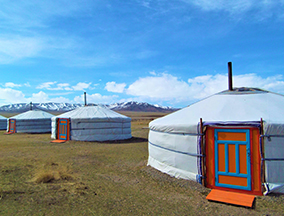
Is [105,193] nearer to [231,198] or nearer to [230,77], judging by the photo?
[231,198]

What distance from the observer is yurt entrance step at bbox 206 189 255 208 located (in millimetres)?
3621

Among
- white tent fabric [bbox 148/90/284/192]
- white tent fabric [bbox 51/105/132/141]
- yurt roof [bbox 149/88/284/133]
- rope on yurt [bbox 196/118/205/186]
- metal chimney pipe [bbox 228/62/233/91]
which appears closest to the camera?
white tent fabric [bbox 148/90/284/192]

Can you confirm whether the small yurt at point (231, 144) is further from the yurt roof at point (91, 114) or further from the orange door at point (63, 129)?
the orange door at point (63, 129)

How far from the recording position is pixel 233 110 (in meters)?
4.59

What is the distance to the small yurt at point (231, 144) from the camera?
3938 mm

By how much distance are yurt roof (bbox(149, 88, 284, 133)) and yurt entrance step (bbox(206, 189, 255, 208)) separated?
4.34 ft

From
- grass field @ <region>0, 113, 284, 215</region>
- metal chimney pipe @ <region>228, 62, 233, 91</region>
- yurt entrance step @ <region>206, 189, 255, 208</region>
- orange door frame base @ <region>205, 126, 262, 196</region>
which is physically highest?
metal chimney pipe @ <region>228, 62, 233, 91</region>

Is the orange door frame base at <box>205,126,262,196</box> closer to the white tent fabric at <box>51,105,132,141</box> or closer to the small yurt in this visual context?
the small yurt

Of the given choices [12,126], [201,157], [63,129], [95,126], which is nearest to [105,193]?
[201,157]

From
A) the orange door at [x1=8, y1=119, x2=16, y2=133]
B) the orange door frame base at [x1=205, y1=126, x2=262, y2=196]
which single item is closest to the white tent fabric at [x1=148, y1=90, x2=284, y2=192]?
the orange door frame base at [x1=205, y1=126, x2=262, y2=196]

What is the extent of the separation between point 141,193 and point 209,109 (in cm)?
244

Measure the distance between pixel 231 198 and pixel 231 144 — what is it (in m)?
1.00

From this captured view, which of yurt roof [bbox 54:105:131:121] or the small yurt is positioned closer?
the small yurt

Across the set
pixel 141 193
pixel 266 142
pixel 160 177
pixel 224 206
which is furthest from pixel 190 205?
pixel 266 142
